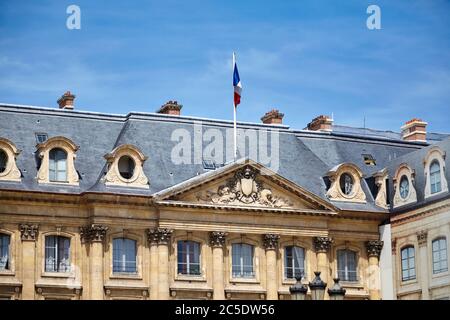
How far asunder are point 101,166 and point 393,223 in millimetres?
12755

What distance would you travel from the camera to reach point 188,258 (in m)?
48.9

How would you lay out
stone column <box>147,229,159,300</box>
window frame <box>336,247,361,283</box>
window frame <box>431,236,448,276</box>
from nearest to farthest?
1. stone column <box>147,229,159,300</box>
2. window frame <box>431,236,448,276</box>
3. window frame <box>336,247,361,283</box>

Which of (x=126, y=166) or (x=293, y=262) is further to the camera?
(x=293, y=262)

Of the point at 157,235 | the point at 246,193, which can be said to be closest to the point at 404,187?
the point at 246,193

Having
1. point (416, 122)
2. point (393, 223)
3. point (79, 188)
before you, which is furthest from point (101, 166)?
point (416, 122)

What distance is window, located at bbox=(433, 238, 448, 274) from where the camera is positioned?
4862cm

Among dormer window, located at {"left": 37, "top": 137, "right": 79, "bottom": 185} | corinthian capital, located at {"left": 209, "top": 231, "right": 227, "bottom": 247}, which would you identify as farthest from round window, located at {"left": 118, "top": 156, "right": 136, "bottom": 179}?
corinthian capital, located at {"left": 209, "top": 231, "right": 227, "bottom": 247}

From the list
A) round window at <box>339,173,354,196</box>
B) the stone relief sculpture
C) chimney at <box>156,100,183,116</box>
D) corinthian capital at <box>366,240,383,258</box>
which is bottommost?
corinthian capital at <box>366,240,383,258</box>

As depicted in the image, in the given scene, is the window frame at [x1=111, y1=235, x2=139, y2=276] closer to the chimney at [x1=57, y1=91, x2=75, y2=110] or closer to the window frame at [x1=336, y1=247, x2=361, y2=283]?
the chimney at [x1=57, y1=91, x2=75, y2=110]

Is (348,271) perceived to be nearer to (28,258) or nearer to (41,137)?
(28,258)

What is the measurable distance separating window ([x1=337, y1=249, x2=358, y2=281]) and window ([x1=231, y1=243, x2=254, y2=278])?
4.30 m

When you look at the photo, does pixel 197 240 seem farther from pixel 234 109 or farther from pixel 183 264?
pixel 234 109

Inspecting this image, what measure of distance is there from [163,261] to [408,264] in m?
10.4

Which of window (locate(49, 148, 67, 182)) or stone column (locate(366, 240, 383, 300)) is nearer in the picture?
window (locate(49, 148, 67, 182))
